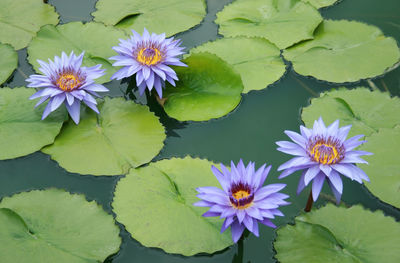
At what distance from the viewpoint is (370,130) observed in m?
3.46

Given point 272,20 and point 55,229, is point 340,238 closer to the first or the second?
point 55,229

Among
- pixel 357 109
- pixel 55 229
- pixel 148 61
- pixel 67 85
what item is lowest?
pixel 55 229

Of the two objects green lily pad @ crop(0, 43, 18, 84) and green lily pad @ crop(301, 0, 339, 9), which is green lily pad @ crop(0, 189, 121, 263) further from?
green lily pad @ crop(301, 0, 339, 9)

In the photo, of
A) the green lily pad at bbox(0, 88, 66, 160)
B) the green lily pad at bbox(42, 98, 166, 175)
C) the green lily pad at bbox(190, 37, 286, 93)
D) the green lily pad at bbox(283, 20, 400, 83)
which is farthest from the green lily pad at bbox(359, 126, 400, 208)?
the green lily pad at bbox(0, 88, 66, 160)

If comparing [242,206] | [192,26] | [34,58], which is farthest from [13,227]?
[192,26]

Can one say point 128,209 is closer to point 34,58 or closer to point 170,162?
point 170,162

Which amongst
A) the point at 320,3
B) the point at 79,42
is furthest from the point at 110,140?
the point at 320,3

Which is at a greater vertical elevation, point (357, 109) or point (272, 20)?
point (272, 20)

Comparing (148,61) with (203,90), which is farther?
(203,90)

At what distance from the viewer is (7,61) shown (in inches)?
161

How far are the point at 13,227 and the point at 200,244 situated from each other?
109cm

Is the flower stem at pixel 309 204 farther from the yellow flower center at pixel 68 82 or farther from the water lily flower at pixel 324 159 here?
the yellow flower center at pixel 68 82

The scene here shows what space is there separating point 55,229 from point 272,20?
2693mm

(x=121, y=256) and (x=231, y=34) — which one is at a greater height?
(x=231, y=34)
